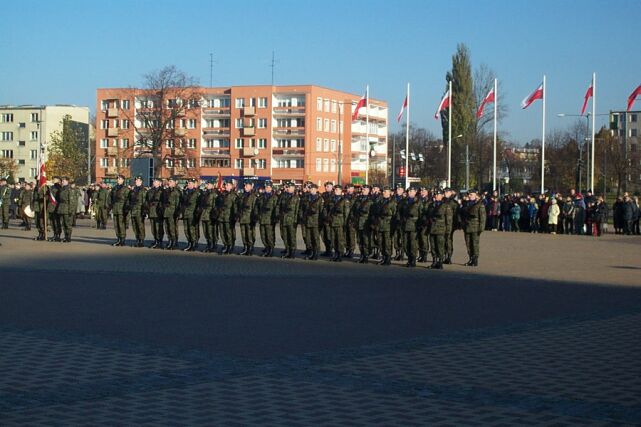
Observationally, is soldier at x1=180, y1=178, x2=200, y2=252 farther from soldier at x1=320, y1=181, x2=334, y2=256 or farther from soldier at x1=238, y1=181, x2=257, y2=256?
soldier at x1=320, y1=181, x2=334, y2=256

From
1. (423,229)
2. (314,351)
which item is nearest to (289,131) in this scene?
(423,229)

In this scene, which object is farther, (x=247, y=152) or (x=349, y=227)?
(x=247, y=152)

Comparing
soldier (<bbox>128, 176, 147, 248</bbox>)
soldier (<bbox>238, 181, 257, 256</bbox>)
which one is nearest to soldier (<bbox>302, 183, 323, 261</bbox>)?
soldier (<bbox>238, 181, 257, 256</bbox>)

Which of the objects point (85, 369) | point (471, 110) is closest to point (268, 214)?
point (85, 369)

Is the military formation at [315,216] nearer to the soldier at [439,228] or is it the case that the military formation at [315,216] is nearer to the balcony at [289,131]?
the soldier at [439,228]

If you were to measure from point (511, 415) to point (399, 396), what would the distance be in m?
1.04

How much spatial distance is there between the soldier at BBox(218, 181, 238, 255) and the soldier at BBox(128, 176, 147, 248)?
99.5 inches

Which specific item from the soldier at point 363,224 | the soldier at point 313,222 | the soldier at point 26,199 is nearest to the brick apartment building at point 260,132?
the soldier at point 26,199

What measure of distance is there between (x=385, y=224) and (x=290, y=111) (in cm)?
8367

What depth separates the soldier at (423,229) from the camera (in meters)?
22.4

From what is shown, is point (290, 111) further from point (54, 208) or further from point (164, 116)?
point (54, 208)

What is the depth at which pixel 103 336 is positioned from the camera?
10914 mm

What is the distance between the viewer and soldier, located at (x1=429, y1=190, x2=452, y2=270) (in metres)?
21.8

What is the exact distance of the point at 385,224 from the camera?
902 inches
